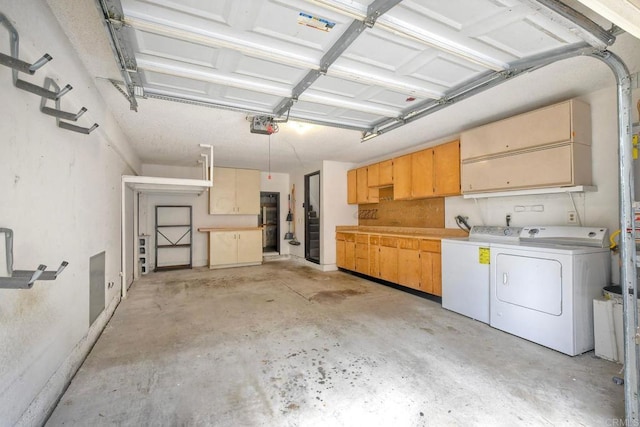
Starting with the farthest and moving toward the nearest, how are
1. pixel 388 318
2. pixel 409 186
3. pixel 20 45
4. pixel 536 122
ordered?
1. pixel 409 186
2. pixel 388 318
3. pixel 536 122
4. pixel 20 45

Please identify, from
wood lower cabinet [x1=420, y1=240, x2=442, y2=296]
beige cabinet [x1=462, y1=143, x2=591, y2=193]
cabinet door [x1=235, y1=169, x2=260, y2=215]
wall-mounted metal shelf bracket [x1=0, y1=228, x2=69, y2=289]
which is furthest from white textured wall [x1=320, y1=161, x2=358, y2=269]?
wall-mounted metal shelf bracket [x1=0, y1=228, x2=69, y2=289]

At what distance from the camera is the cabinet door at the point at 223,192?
6.81 m

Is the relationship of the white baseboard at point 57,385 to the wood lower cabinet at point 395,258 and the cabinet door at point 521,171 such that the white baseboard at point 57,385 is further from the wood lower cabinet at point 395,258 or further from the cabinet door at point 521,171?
the cabinet door at point 521,171

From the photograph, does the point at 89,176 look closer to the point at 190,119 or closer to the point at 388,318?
the point at 190,119

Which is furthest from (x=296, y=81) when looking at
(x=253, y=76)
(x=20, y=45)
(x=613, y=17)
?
(x=613, y=17)

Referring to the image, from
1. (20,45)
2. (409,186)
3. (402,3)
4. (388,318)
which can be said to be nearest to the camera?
(20,45)

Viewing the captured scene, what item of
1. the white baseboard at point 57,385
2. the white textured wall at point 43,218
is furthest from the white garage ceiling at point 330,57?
the white baseboard at point 57,385

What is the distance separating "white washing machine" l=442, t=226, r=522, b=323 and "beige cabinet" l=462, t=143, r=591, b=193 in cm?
59

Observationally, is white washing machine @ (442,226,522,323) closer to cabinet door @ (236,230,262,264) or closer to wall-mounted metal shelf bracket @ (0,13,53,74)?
wall-mounted metal shelf bracket @ (0,13,53,74)

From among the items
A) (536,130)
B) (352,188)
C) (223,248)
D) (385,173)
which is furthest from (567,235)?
(223,248)

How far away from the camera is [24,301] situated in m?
1.46

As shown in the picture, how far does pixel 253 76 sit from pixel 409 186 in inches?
128

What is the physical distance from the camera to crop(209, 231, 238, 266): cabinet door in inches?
258

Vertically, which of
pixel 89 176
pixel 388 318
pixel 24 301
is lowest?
pixel 388 318
